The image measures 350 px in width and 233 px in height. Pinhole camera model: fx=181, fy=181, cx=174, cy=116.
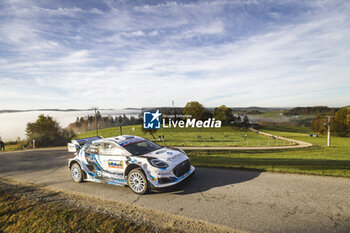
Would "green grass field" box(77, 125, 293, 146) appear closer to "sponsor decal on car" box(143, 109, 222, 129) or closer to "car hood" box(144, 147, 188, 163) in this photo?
"sponsor decal on car" box(143, 109, 222, 129)

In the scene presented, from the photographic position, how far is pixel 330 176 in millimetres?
6422

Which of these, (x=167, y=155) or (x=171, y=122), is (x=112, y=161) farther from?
(x=171, y=122)

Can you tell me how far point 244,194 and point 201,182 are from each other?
5.43 feet

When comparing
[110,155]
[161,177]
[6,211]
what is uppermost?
[110,155]

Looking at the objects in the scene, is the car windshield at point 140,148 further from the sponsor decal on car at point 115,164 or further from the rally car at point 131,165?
the sponsor decal on car at point 115,164

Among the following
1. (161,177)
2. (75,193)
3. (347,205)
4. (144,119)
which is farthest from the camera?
(144,119)

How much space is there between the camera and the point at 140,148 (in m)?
6.80

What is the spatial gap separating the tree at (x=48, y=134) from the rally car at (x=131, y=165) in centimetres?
3130

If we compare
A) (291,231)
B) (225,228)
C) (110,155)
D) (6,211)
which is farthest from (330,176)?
(6,211)

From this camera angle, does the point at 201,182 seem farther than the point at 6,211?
Yes

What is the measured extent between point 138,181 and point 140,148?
1.32 meters

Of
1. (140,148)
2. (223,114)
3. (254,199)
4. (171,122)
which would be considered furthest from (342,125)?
(140,148)

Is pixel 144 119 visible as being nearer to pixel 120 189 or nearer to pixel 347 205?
pixel 120 189

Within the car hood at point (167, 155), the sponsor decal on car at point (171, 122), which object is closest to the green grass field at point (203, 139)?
the sponsor decal on car at point (171, 122)
